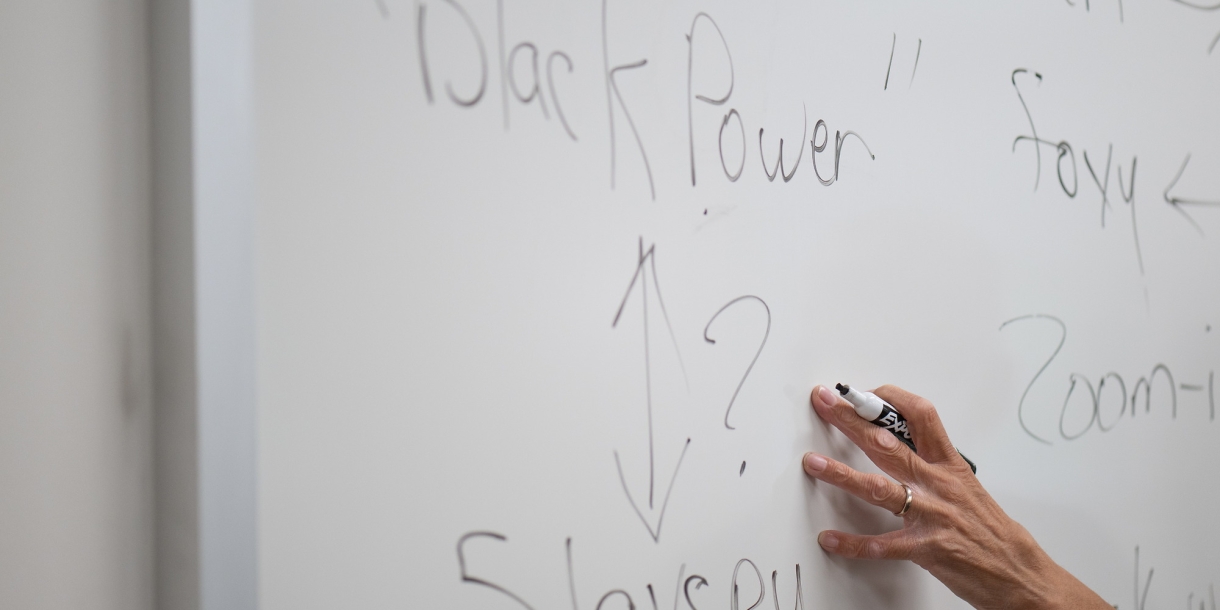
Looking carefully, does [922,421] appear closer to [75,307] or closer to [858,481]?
[858,481]

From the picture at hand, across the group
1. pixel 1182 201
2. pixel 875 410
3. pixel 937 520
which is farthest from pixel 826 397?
pixel 1182 201

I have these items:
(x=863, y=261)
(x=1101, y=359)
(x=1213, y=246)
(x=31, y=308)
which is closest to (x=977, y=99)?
(x=863, y=261)

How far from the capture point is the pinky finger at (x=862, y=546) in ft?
1.73

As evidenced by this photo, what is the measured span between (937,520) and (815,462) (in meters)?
0.12

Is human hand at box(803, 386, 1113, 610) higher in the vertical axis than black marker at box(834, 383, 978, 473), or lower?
lower

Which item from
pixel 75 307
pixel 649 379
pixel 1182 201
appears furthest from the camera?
pixel 1182 201

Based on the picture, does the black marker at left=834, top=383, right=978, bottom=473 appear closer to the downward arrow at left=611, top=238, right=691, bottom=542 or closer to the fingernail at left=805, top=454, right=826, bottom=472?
the fingernail at left=805, top=454, right=826, bottom=472

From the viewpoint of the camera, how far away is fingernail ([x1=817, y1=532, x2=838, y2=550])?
0.52 meters

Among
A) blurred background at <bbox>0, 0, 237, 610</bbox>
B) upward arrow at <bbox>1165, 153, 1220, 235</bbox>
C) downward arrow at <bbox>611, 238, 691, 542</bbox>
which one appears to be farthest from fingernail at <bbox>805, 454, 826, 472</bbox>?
upward arrow at <bbox>1165, 153, 1220, 235</bbox>

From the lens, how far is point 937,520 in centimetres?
53

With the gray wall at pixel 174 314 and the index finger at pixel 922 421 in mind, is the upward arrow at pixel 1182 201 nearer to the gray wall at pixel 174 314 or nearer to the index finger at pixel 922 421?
the index finger at pixel 922 421

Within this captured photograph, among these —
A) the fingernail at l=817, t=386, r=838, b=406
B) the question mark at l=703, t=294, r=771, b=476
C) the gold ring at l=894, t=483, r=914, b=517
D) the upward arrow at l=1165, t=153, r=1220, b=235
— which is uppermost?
the upward arrow at l=1165, t=153, r=1220, b=235

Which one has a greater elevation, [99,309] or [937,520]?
[99,309]

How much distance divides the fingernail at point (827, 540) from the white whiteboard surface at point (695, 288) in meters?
0.01
